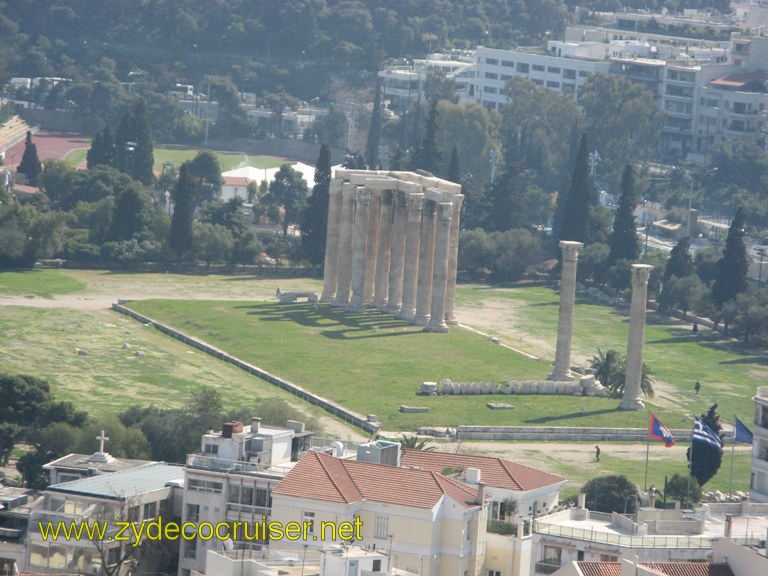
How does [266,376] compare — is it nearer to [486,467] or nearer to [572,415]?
[572,415]

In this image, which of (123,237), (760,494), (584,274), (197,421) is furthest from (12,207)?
(760,494)

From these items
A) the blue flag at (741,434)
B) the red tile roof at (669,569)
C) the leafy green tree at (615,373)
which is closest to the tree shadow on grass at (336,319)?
the leafy green tree at (615,373)

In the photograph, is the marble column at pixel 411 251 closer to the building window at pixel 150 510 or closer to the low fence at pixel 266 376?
the low fence at pixel 266 376

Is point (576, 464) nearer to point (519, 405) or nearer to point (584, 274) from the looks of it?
point (519, 405)

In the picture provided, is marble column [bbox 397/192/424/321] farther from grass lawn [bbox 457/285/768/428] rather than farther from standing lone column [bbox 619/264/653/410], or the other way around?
standing lone column [bbox 619/264/653/410]

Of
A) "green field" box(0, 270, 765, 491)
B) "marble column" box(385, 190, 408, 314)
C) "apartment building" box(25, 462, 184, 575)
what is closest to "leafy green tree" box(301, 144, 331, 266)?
"green field" box(0, 270, 765, 491)

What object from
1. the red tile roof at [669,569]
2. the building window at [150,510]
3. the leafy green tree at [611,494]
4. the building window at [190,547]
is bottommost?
the leafy green tree at [611,494]
